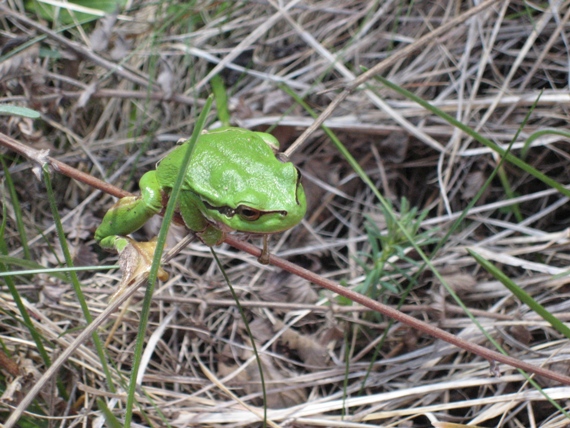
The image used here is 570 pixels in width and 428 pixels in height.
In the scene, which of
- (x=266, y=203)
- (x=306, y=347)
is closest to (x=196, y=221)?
(x=266, y=203)

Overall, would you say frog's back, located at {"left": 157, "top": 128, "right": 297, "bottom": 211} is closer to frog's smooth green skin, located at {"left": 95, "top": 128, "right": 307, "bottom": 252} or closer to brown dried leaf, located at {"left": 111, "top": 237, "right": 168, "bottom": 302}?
frog's smooth green skin, located at {"left": 95, "top": 128, "right": 307, "bottom": 252}

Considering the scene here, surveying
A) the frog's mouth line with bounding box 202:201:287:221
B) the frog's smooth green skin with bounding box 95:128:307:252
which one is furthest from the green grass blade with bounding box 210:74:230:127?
the frog's mouth line with bounding box 202:201:287:221

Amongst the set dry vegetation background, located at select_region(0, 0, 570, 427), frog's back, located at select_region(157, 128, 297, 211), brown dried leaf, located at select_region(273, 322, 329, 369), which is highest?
frog's back, located at select_region(157, 128, 297, 211)

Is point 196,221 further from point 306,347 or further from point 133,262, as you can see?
point 306,347

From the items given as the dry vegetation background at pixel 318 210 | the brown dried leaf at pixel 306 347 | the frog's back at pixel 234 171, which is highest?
the frog's back at pixel 234 171

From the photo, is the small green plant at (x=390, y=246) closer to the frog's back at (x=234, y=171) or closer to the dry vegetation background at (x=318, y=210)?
the dry vegetation background at (x=318, y=210)

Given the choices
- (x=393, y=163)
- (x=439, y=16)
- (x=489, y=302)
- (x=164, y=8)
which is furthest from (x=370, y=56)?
(x=489, y=302)

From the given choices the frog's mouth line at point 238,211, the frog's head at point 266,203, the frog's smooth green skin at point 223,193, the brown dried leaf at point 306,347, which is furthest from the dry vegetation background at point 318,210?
the frog's mouth line at point 238,211
